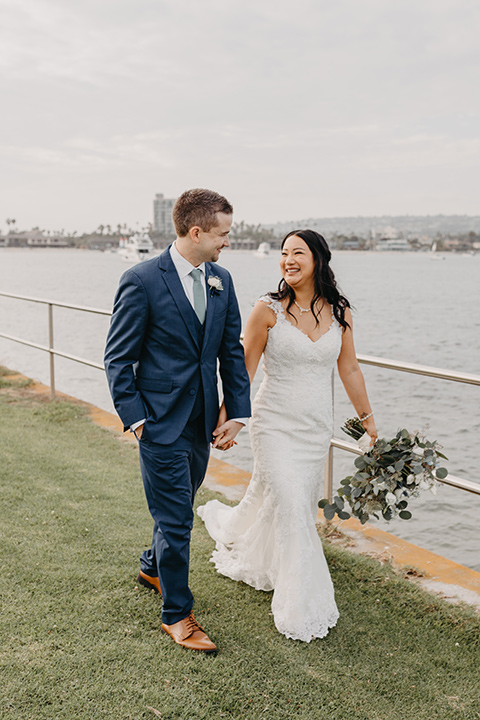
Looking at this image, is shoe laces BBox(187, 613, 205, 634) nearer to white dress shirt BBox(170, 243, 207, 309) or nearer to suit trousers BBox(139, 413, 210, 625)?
suit trousers BBox(139, 413, 210, 625)

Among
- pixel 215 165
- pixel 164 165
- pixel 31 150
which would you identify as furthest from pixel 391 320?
pixel 164 165

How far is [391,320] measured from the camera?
121 feet

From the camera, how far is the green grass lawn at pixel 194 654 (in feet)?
8.03

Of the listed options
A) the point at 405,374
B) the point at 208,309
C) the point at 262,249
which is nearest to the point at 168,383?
the point at 208,309

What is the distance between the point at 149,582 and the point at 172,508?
2.18 ft

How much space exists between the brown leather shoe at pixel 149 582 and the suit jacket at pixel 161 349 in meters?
0.87

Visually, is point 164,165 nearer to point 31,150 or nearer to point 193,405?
point 31,150

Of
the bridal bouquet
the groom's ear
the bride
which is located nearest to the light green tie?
the groom's ear

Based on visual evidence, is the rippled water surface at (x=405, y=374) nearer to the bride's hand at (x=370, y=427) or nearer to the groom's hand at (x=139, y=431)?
the bride's hand at (x=370, y=427)

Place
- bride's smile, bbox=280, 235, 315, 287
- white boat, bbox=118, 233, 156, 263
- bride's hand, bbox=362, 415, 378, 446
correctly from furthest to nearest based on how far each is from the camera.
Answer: white boat, bbox=118, 233, 156, 263 → bride's hand, bbox=362, 415, 378, 446 → bride's smile, bbox=280, 235, 315, 287

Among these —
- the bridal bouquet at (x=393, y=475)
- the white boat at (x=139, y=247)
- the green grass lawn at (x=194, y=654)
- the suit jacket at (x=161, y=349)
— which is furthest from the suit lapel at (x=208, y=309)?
the white boat at (x=139, y=247)

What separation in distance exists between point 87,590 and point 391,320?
3513 centimetres

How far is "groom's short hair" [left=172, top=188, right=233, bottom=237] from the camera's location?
2652mm

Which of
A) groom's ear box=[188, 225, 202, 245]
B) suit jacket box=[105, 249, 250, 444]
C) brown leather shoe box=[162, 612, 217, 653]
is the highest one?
groom's ear box=[188, 225, 202, 245]
